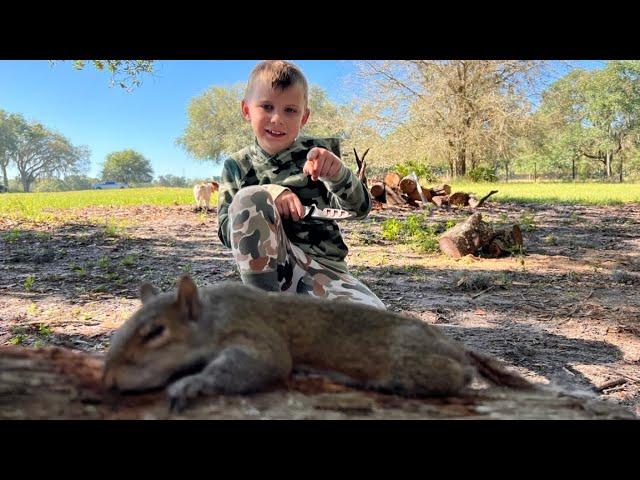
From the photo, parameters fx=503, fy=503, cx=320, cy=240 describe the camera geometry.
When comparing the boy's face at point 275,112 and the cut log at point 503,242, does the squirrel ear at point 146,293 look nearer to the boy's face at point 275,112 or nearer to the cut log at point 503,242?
the boy's face at point 275,112

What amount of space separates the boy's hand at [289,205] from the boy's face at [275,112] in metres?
0.42

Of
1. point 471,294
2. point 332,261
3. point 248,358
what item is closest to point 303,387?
point 248,358

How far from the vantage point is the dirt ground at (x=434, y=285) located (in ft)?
13.5

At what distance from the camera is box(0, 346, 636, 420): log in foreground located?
100 cm

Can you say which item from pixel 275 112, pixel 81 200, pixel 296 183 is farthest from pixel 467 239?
pixel 81 200

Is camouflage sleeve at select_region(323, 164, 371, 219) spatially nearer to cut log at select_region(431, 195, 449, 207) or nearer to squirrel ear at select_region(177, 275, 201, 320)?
squirrel ear at select_region(177, 275, 201, 320)

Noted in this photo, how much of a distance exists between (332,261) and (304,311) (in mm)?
1530

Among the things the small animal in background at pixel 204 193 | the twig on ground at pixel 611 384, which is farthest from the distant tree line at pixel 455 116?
the twig on ground at pixel 611 384

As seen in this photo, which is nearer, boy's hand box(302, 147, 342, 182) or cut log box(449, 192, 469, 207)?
boy's hand box(302, 147, 342, 182)

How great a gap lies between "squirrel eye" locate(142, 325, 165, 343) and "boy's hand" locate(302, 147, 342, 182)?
922 mm

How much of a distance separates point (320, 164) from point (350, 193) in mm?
528

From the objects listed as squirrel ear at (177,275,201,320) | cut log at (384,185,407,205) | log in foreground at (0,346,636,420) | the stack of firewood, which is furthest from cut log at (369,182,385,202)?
squirrel ear at (177,275,201,320)
